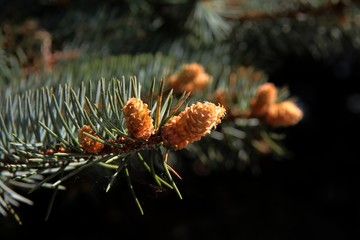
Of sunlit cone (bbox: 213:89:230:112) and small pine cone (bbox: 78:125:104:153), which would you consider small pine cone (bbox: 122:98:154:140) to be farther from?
sunlit cone (bbox: 213:89:230:112)

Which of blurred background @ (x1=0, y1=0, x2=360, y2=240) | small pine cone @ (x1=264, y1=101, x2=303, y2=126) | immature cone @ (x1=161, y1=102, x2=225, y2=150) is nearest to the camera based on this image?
immature cone @ (x1=161, y1=102, x2=225, y2=150)

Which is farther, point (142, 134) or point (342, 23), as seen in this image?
point (342, 23)

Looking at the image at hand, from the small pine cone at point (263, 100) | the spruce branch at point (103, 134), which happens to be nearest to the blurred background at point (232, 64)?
the spruce branch at point (103, 134)

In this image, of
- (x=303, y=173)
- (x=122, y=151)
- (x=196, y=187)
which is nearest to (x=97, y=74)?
(x=122, y=151)

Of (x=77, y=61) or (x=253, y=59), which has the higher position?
(x=77, y=61)

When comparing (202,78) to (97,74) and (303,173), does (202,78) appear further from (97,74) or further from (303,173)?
(303,173)

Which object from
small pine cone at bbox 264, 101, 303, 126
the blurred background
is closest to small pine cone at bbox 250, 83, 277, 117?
small pine cone at bbox 264, 101, 303, 126
